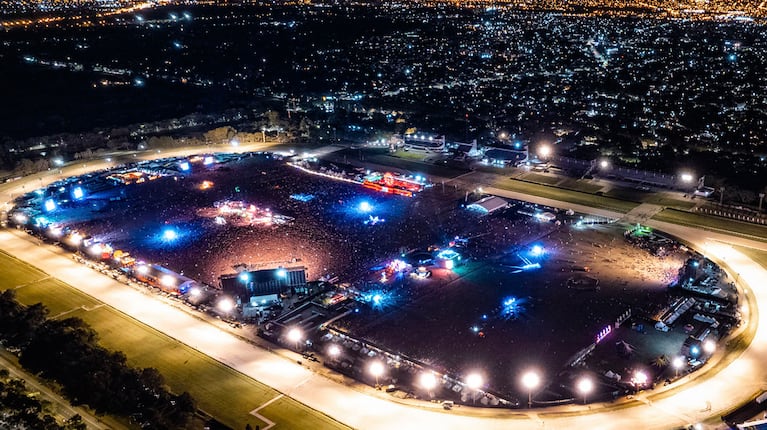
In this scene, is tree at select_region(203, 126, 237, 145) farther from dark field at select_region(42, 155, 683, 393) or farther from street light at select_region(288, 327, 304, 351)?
street light at select_region(288, 327, 304, 351)

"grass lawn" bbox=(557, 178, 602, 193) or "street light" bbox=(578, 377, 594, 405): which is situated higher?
"grass lawn" bbox=(557, 178, 602, 193)

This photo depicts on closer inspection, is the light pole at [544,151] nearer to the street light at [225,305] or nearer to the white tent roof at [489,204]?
the white tent roof at [489,204]

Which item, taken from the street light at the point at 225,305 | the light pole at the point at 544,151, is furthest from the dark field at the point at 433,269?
the light pole at the point at 544,151

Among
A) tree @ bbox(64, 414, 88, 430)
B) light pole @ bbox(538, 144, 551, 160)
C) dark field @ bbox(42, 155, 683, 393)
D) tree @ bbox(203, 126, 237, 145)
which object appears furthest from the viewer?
tree @ bbox(203, 126, 237, 145)

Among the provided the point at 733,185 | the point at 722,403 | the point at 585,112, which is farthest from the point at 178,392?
the point at 585,112

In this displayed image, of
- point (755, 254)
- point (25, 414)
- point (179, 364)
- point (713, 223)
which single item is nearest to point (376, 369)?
point (179, 364)

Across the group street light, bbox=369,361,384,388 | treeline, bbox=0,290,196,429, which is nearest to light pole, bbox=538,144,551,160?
street light, bbox=369,361,384,388

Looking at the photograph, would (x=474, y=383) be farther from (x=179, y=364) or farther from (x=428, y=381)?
(x=179, y=364)
